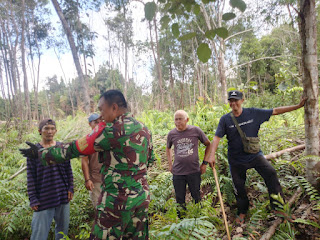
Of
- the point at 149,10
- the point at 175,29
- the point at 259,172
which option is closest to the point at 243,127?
the point at 259,172

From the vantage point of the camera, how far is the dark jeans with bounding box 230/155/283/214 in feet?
8.23

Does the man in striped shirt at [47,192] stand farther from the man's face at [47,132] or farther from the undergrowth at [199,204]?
the undergrowth at [199,204]

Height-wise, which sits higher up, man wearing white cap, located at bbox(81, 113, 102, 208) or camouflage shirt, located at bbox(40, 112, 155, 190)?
camouflage shirt, located at bbox(40, 112, 155, 190)

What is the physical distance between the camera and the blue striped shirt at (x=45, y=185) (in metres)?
2.29

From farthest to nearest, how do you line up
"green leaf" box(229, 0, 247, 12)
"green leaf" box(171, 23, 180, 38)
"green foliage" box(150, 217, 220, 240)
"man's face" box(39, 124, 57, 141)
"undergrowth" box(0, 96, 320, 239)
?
"man's face" box(39, 124, 57, 141), "undergrowth" box(0, 96, 320, 239), "green foliage" box(150, 217, 220, 240), "green leaf" box(171, 23, 180, 38), "green leaf" box(229, 0, 247, 12)

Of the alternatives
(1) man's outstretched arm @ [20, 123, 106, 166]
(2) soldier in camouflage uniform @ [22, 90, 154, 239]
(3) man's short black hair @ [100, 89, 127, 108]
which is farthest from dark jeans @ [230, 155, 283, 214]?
(1) man's outstretched arm @ [20, 123, 106, 166]

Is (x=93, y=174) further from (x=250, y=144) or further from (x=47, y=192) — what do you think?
(x=250, y=144)

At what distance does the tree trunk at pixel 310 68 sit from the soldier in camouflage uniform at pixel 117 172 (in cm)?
207

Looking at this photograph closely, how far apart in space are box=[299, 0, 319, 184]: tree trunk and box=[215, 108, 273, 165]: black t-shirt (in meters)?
0.43

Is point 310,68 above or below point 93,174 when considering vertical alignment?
above

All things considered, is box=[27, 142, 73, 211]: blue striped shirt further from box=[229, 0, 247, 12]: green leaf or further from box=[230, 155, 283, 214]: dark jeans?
box=[229, 0, 247, 12]: green leaf

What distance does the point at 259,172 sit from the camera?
2611mm

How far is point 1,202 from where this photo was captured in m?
3.06

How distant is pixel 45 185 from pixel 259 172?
2.65 meters
